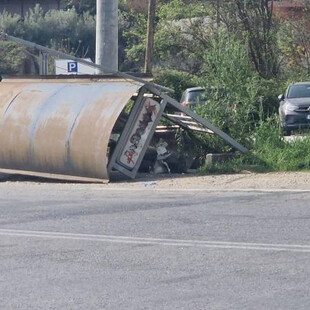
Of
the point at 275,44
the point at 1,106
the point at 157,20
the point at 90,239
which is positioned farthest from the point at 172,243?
the point at 157,20

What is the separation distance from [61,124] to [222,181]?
347 centimetres

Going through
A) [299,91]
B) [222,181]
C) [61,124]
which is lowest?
[222,181]

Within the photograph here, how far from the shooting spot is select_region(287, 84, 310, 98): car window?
28406 mm

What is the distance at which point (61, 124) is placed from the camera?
18453 millimetres

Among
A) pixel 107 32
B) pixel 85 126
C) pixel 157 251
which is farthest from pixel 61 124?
pixel 157 251

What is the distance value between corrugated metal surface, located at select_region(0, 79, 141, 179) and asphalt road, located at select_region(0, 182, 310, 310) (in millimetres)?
2149

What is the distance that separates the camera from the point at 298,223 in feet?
39.6

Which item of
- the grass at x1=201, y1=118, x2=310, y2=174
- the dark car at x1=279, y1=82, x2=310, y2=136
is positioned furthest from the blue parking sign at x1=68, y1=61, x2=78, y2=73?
the dark car at x1=279, y1=82, x2=310, y2=136

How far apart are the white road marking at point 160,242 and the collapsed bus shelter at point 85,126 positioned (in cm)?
565

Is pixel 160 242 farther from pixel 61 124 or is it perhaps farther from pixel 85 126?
pixel 61 124

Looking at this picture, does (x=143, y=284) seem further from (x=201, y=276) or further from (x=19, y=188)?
(x=19, y=188)

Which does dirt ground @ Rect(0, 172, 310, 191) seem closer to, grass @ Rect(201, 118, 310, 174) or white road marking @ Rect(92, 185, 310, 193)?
white road marking @ Rect(92, 185, 310, 193)

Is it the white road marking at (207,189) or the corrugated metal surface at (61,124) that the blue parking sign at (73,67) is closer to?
the corrugated metal surface at (61,124)

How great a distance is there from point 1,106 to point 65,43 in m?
31.9
